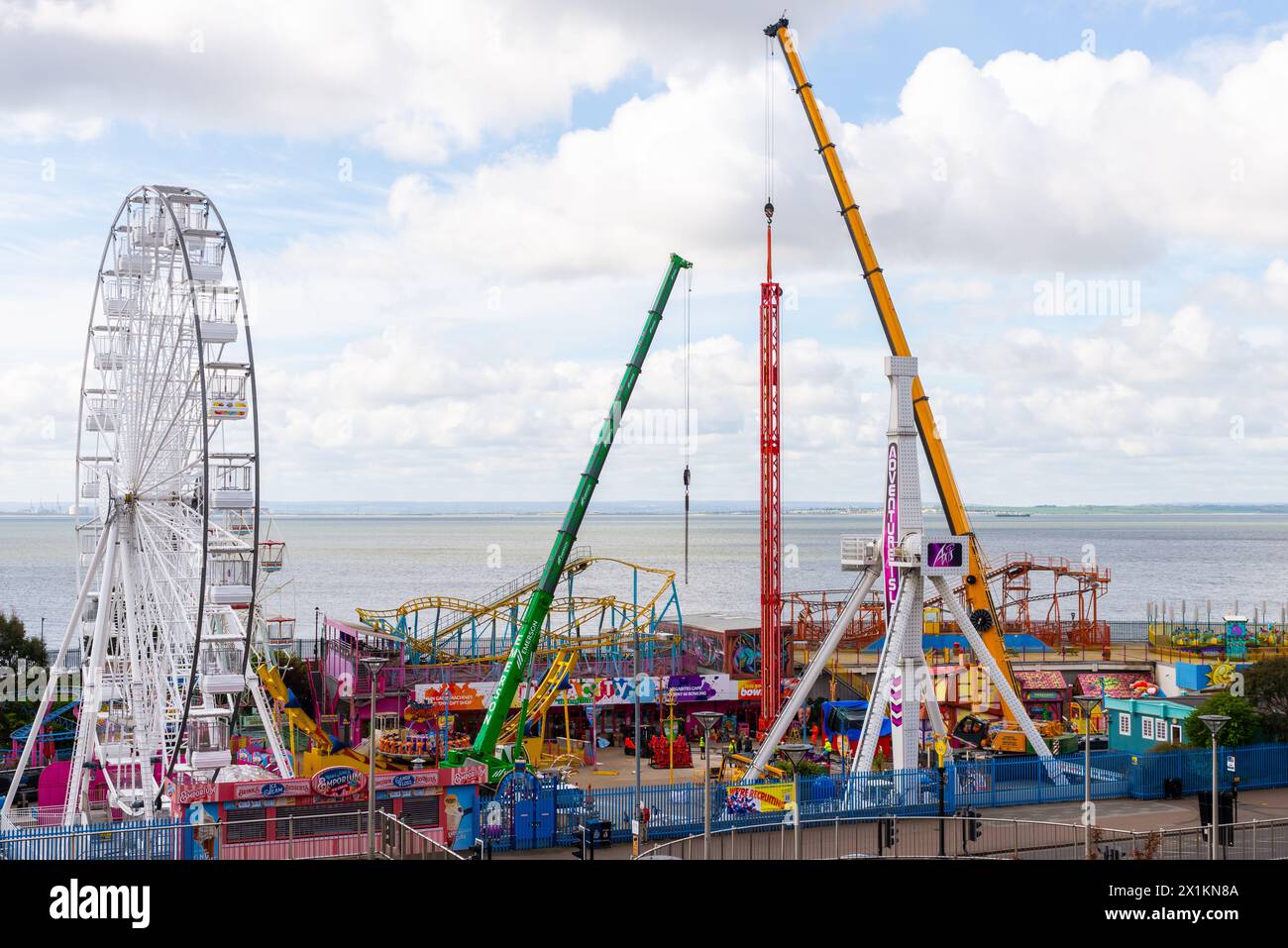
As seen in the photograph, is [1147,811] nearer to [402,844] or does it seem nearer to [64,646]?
[402,844]

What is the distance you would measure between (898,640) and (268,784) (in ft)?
52.0

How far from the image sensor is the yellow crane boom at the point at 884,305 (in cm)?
3922

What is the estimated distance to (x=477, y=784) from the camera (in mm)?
28453

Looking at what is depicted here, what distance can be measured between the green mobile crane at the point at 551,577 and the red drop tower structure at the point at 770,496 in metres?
3.62

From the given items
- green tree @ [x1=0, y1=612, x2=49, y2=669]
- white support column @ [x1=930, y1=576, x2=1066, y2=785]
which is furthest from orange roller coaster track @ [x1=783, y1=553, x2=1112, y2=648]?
green tree @ [x1=0, y1=612, x2=49, y2=669]

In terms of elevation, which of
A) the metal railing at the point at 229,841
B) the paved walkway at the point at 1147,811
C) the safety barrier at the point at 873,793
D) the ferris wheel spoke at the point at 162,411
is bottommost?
the paved walkway at the point at 1147,811

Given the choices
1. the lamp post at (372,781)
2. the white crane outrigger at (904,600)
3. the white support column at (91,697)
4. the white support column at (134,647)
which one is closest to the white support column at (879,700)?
the white crane outrigger at (904,600)

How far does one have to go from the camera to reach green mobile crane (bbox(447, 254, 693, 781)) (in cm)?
3384

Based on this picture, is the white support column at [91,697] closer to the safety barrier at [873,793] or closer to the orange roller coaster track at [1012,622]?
the safety barrier at [873,793]

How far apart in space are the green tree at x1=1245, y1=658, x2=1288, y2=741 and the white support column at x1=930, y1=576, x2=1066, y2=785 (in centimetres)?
690

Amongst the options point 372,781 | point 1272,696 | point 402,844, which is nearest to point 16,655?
point 402,844

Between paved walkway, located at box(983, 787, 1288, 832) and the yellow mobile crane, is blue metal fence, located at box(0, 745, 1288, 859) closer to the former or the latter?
paved walkway, located at box(983, 787, 1288, 832)
